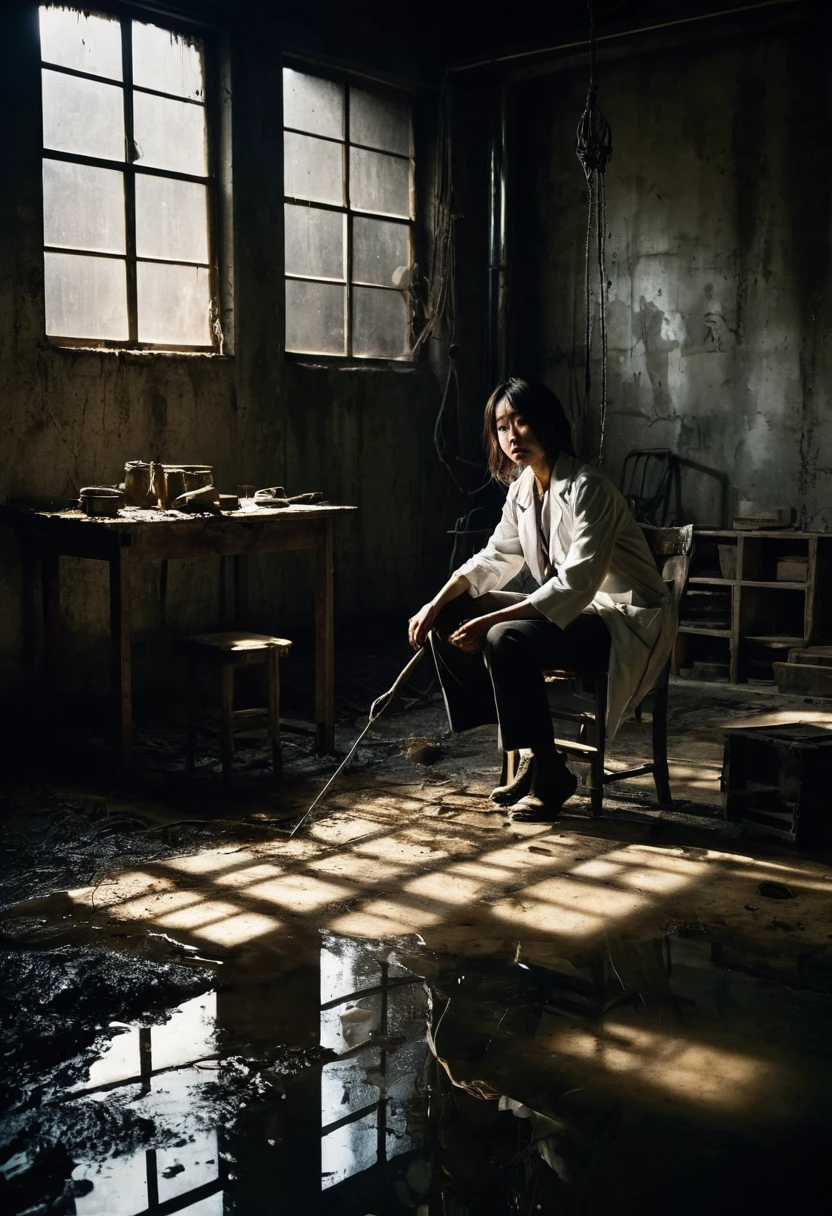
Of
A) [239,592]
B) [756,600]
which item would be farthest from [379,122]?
[756,600]

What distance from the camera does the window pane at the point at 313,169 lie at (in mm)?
7293

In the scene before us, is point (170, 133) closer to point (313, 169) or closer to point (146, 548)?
point (313, 169)

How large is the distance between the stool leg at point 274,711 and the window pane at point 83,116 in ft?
9.23

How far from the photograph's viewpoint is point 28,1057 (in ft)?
9.05

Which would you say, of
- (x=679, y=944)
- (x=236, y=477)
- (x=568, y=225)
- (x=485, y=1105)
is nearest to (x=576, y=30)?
(x=568, y=225)

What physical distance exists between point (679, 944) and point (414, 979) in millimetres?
785

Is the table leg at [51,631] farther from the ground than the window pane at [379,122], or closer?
closer

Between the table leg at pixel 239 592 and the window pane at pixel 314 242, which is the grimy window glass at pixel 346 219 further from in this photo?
the table leg at pixel 239 592

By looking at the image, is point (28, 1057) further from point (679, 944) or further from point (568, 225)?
point (568, 225)

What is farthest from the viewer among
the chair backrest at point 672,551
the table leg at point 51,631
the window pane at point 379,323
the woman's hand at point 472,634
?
the window pane at point 379,323

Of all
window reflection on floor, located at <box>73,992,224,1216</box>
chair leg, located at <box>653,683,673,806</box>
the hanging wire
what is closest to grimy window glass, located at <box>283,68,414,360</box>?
the hanging wire

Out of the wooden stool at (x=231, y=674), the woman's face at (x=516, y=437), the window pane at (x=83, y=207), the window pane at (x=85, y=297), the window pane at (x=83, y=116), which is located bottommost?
the wooden stool at (x=231, y=674)

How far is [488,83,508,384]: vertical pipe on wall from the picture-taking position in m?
8.32

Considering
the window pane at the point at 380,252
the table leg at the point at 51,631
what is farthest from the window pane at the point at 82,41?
the table leg at the point at 51,631
